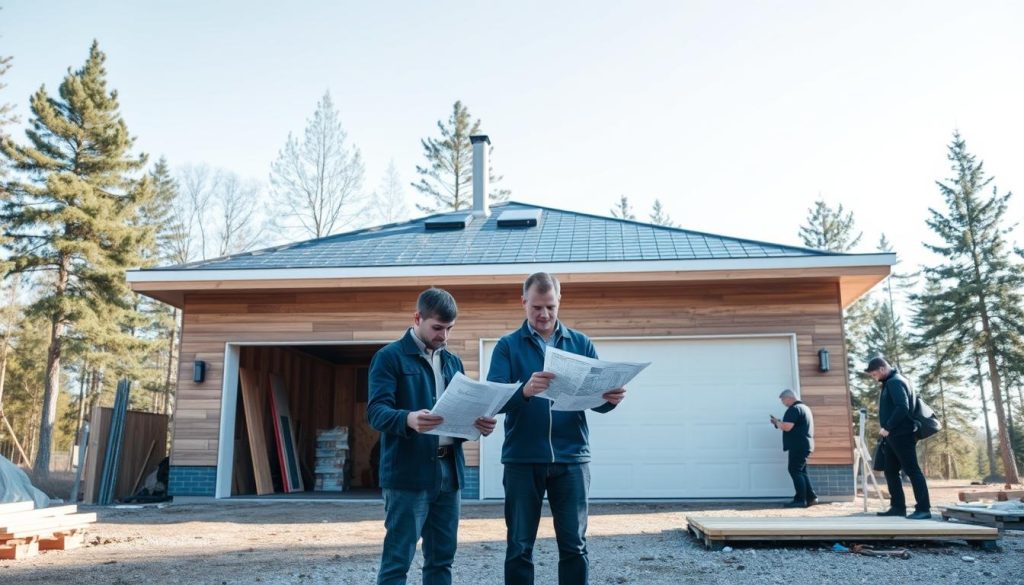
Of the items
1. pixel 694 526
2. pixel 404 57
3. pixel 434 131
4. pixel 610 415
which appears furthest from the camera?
pixel 434 131

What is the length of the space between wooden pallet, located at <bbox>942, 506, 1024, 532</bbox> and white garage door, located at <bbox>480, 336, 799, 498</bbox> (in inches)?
92.5

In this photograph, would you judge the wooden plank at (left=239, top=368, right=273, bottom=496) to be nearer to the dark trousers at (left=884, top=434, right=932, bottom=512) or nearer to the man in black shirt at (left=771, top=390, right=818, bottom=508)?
the man in black shirt at (left=771, top=390, right=818, bottom=508)

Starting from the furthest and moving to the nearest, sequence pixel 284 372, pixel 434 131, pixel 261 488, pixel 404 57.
Answer: 1. pixel 434 131
2. pixel 404 57
3. pixel 284 372
4. pixel 261 488

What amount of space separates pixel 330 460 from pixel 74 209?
454 inches

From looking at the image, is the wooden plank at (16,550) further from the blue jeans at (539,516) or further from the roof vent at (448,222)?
the roof vent at (448,222)

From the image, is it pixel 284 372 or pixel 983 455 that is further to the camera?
pixel 983 455

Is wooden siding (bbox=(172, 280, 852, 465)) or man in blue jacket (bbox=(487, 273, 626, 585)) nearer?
man in blue jacket (bbox=(487, 273, 626, 585))

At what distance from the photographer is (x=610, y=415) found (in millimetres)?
9281

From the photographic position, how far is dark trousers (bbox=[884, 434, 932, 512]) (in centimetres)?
663

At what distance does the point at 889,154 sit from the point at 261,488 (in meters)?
18.0

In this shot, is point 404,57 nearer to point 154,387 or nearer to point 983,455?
point 154,387

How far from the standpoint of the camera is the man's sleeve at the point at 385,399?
8.60ft

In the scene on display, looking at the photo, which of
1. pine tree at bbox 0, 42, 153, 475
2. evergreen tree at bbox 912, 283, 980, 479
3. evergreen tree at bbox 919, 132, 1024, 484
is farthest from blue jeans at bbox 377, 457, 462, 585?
evergreen tree at bbox 912, 283, 980, 479

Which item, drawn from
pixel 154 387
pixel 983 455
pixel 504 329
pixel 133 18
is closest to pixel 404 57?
pixel 133 18
